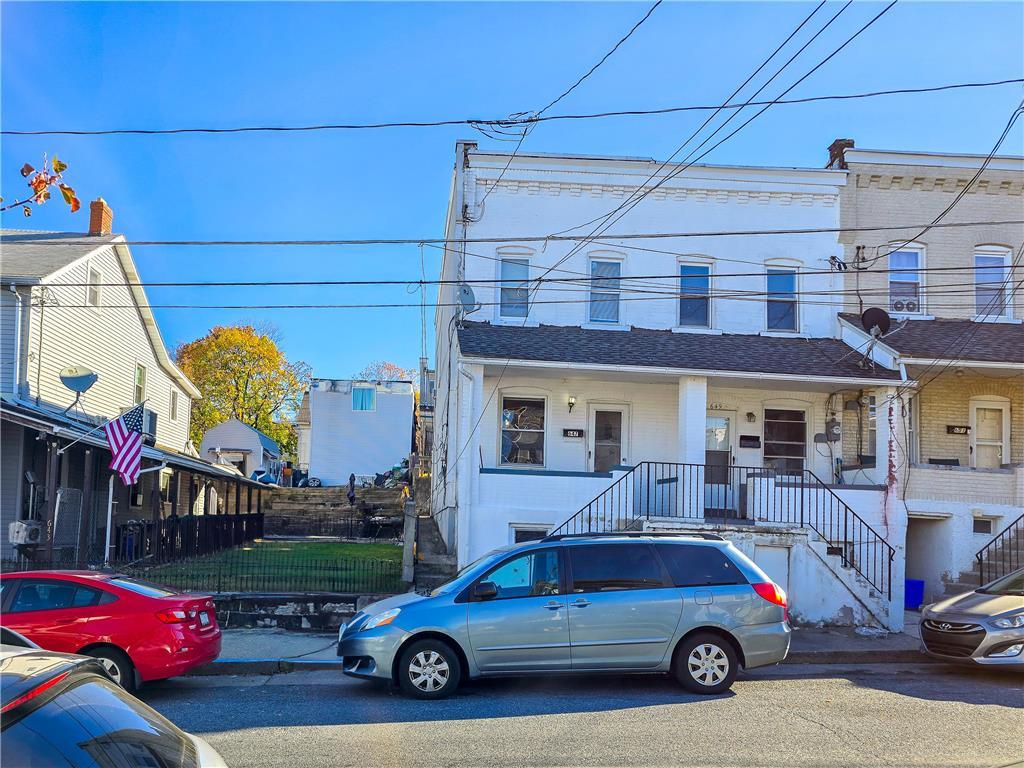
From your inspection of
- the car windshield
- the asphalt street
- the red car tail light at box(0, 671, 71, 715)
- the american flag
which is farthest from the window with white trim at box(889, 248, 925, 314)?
the red car tail light at box(0, 671, 71, 715)

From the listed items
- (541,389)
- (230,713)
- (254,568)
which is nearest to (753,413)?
(541,389)

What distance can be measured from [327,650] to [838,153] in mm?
14971

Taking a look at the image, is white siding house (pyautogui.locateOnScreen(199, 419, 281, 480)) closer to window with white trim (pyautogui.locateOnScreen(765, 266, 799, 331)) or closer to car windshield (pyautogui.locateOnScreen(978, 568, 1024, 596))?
window with white trim (pyautogui.locateOnScreen(765, 266, 799, 331))

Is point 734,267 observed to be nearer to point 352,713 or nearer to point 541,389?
point 541,389

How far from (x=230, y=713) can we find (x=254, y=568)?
31.9 feet

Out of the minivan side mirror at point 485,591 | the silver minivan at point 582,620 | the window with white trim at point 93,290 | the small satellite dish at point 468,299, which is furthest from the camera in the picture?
the window with white trim at point 93,290

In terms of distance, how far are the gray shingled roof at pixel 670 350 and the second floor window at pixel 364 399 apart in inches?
1258

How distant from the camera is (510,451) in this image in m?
18.9

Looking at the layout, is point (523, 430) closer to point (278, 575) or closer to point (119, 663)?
point (278, 575)

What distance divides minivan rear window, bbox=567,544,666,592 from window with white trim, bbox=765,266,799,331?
10.6 m

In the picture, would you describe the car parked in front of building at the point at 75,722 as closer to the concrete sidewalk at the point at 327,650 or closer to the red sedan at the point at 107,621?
the red sedan at the point at 107,621

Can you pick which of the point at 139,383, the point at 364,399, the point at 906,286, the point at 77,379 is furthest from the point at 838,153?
the point at 364,399

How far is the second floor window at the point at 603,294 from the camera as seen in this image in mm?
19312

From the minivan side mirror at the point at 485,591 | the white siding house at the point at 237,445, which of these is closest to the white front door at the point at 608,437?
the minivan side mirror at the point at 485,591
